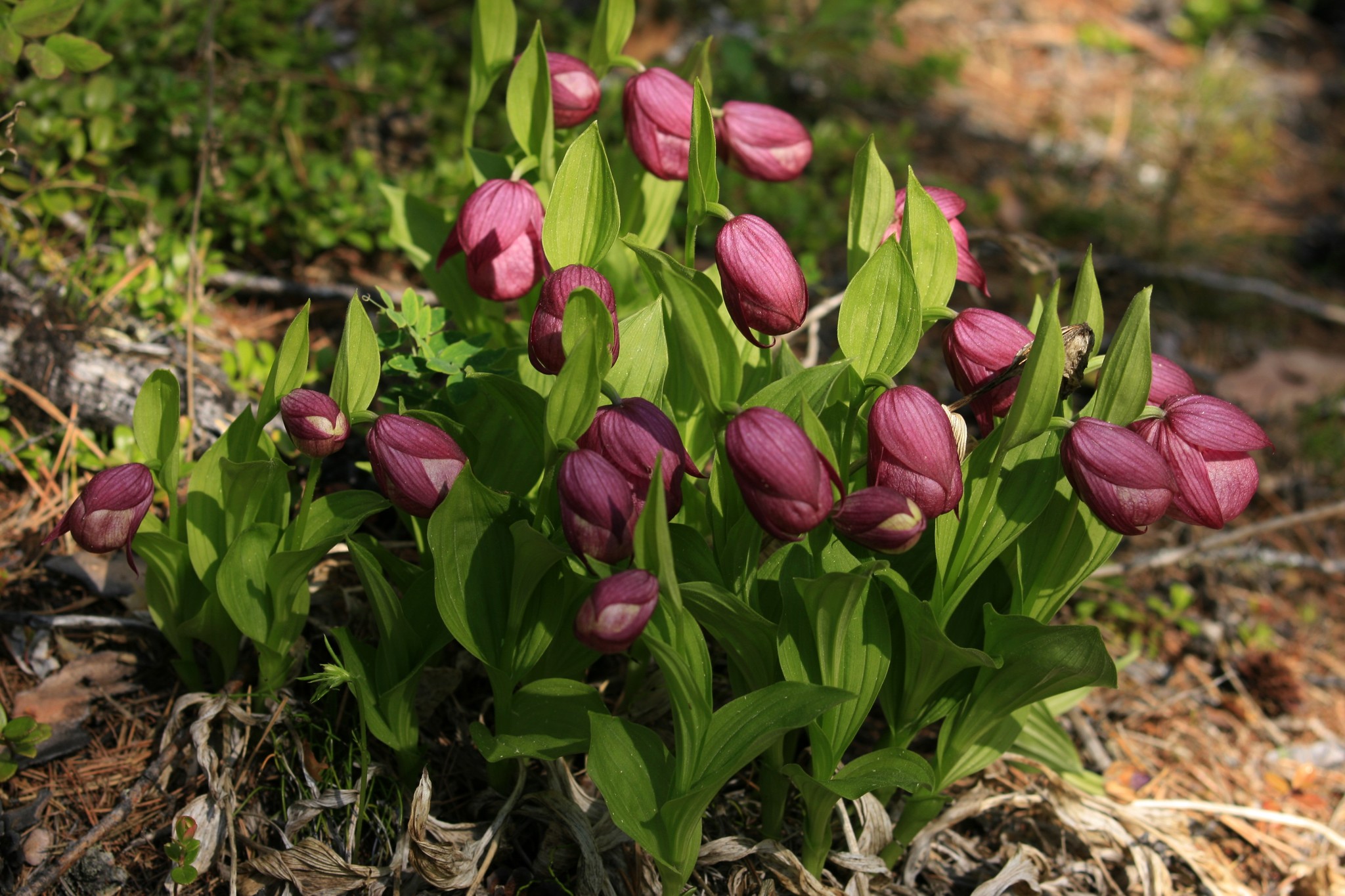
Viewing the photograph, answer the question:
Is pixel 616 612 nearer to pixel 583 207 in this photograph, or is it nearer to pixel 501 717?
pixel 501 717

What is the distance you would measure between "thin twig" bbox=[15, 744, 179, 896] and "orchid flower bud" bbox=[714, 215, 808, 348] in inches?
49.1

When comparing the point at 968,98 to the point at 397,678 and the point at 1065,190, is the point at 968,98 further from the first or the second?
the point at 397,678

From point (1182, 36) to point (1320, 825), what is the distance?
16.4 ft

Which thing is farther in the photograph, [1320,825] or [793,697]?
[1320,825]

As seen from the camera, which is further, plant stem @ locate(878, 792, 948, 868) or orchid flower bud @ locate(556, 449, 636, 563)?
plant stem @ locate(878, 792, 948, 868)

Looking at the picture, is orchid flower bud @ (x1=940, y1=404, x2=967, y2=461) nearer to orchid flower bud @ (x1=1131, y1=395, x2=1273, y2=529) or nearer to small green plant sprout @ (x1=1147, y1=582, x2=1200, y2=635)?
orchid flower bud @ (x1=1131, y1=395, x2=1273, y2=529)

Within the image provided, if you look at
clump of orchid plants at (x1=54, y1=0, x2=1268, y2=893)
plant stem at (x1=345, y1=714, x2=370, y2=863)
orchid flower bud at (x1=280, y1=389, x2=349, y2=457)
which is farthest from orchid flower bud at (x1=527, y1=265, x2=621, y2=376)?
plant stem at (x1=345, y1=714, x2=370, y2=863)

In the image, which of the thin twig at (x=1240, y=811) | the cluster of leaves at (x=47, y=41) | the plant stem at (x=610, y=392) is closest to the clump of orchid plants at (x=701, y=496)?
the plant stem at (x=610, y=392)

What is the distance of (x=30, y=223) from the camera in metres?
2.51

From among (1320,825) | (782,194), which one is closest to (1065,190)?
(782,194)

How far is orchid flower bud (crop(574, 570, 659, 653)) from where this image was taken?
1.09 metres

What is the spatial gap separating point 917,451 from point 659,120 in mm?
787

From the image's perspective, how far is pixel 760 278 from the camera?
1.31 metres

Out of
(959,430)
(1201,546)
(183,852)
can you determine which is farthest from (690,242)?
(1201,546)
